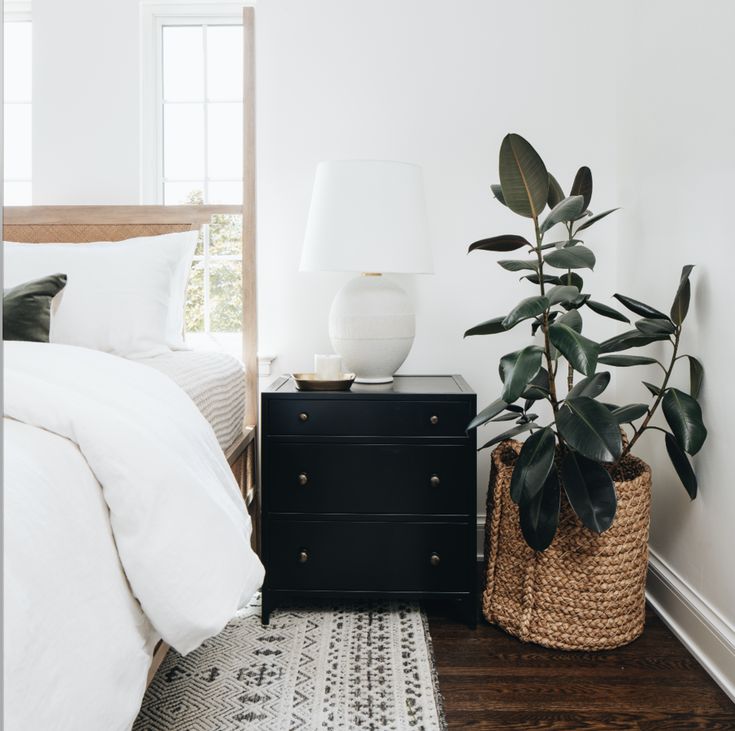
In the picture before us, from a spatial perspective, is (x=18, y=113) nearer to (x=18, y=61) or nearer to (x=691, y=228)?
(x=18, y=61)

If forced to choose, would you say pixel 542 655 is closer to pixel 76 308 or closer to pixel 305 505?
pixel 305 505

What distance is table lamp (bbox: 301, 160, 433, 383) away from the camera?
211 cm

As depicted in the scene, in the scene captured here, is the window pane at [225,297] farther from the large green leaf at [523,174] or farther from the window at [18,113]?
the large green leaf at [523,174]

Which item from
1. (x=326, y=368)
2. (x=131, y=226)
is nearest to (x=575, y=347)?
(x=326, y=368)

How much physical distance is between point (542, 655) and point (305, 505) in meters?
→ 0.77

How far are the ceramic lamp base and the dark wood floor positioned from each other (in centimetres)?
82

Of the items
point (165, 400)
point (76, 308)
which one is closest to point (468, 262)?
point (76, 308)

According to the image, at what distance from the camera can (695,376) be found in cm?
188

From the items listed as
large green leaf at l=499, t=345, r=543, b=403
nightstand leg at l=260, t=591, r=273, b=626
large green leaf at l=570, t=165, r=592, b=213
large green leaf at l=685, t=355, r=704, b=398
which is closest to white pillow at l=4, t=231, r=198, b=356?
nightstand leg at l=260, t=591, r=273, b=626

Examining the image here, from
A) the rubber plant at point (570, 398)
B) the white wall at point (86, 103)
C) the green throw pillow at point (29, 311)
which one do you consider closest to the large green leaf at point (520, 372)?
the rubber plant at point (570, 398)

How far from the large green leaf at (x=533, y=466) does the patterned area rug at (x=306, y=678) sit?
1.64 ft

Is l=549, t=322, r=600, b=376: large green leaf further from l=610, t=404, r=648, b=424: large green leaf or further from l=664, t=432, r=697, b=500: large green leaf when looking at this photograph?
l=664, t=432, r=697, b=500: large green leaf

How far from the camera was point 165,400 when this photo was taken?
1341mm

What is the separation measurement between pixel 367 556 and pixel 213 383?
674 mm
